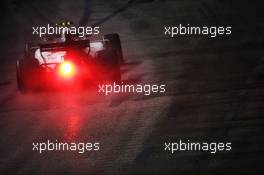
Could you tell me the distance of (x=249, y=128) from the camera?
8.59 metres

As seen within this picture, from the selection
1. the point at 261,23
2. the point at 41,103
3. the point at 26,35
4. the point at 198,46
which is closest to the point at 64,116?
the point at 41,103

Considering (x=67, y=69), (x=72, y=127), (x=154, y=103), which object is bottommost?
(x=72, y=127)

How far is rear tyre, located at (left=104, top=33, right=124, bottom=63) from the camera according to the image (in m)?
8.94

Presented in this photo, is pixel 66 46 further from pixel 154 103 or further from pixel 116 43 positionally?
pixel 154 103

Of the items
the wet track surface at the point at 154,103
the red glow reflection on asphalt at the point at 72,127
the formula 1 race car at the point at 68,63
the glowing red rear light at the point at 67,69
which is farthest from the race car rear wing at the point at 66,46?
the red glow reflection on asphalt at the point at 72,127

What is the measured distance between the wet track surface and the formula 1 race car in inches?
5.6

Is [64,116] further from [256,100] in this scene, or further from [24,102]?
[256,100]

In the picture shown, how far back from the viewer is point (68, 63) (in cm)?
884

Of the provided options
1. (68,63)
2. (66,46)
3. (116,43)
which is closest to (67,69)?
(68,63)

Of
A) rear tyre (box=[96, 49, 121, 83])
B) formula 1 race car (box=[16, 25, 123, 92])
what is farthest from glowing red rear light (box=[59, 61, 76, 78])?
rear tyre (box=[96, 49, 121, 83])

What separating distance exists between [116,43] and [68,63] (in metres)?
0.63

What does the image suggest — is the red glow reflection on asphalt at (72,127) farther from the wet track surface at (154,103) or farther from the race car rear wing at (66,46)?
the race car rear wing at (66,46)

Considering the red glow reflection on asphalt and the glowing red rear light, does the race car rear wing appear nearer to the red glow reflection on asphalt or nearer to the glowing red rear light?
the glowing red rear light

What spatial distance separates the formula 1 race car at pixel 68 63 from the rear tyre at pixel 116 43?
0.04 ft
